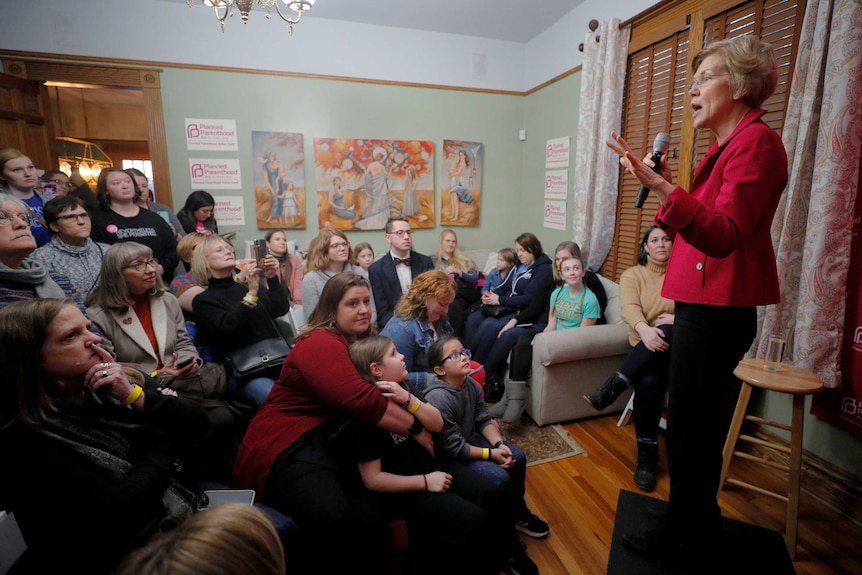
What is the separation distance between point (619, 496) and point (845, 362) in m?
1.18

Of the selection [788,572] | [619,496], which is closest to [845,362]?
[788,572]

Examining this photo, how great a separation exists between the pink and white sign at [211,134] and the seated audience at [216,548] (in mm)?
4254

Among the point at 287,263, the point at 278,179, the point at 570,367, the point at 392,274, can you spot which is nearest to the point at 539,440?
the point at 570,367

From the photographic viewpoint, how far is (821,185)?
6.06 feet

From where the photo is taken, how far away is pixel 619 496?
6.35 ft

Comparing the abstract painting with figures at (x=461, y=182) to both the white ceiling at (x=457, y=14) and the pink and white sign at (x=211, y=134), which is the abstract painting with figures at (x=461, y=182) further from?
the pink and white sign at (x=211, y=134)

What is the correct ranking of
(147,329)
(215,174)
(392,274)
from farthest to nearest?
(215,174), (392,274), (147,329)

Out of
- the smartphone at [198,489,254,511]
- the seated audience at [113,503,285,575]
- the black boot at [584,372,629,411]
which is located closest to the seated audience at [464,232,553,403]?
the black boot at [584,372,629,411]

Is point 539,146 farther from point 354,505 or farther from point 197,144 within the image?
point 354,505

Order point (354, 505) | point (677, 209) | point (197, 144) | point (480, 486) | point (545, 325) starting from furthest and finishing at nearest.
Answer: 1. point (197, 144)
2. point (545, 325)
3. point (480, 486)
4. point (354, 505)
5. point (677, 209)

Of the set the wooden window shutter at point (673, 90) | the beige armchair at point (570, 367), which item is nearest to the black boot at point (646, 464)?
the beige armchair at point (570, 367)

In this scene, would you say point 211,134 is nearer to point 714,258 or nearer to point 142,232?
point 142,232

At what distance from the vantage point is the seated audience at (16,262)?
5.12ft

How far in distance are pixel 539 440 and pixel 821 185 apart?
1.85m
